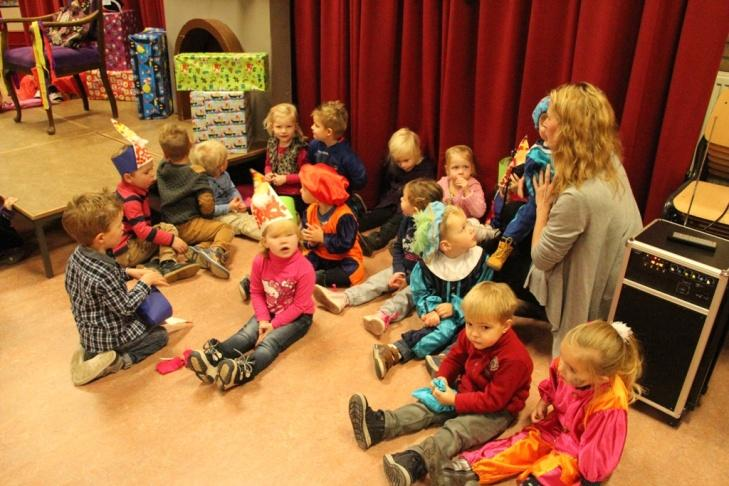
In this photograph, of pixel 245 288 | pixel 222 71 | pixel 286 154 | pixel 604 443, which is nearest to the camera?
pixel 604 443

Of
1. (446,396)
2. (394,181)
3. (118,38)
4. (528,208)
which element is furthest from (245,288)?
(118,38)

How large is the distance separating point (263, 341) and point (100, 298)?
0.61m

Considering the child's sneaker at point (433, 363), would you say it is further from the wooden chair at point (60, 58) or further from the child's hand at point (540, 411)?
the wooden chair at point (60, 58)

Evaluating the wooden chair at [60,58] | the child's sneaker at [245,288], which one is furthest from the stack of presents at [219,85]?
the child's sneaker at [245,288]

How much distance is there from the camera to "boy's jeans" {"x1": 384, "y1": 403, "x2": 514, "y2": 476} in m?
1.97

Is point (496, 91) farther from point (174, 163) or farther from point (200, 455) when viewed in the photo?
point (200, 455)

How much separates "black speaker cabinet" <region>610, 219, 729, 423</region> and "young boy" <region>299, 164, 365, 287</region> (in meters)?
1.24

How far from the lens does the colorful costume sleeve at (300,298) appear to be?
2.54 m

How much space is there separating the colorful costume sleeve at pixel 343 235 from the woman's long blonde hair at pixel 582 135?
108 cm

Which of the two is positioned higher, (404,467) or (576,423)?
(576,423)

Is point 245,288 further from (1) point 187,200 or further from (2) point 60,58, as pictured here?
(2) point 60,58

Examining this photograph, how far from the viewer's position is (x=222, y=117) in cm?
379

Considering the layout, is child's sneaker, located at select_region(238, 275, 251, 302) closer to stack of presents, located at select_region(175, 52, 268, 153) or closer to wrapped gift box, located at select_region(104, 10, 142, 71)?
stack of presents, located at select_region(175, 52, 268, 153)

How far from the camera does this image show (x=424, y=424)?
214cm
